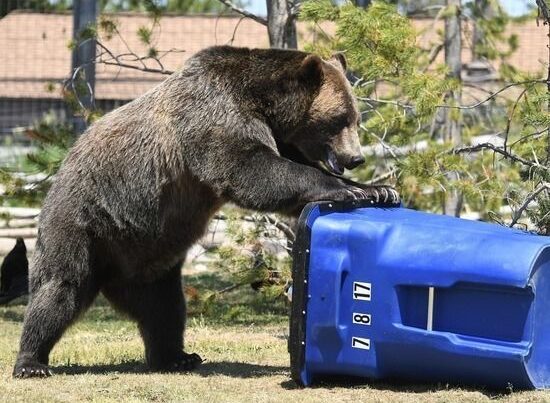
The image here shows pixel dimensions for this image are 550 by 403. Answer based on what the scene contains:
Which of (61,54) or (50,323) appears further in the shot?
(61,54)

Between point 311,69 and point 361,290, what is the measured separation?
6.00 feet

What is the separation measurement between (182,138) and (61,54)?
672 inches

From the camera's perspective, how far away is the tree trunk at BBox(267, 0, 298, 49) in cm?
1054

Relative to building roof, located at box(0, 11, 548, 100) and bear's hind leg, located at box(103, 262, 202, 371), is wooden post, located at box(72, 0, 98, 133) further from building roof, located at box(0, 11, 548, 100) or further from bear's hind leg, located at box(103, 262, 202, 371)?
building roof, located at box(0, 11, 548, 100)

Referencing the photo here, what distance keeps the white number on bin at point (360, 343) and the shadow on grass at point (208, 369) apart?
1.01 metres

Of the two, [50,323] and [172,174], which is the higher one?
[172,174]

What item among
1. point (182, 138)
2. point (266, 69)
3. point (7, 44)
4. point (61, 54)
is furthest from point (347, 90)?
point (61, 54)

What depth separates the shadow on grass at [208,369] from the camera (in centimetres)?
691

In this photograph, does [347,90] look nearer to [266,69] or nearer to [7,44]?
[266,69]

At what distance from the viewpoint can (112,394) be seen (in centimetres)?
608

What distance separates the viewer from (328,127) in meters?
7.22

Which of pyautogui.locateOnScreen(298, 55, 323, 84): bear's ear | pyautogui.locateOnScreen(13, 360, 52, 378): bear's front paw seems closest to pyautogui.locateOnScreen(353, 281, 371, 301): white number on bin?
pyautogui.locateOnScreen(298, 55, 323, 84): bear's ear

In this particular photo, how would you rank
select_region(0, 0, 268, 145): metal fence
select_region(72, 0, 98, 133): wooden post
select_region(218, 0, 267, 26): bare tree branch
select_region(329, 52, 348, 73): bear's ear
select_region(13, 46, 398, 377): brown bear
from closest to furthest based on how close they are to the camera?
select_region(13, 46, 398, 377): brown bear
select_region(329, 52, 348, 73): bear's ear
select_region(218, 0, 267, 26): bare tree branch
select_region(72, 0, 98, 133): wooden post
select_region(0, 0, 268, 145): metal fence

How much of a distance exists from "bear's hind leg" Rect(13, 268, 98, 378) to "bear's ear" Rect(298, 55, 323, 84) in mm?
1934
